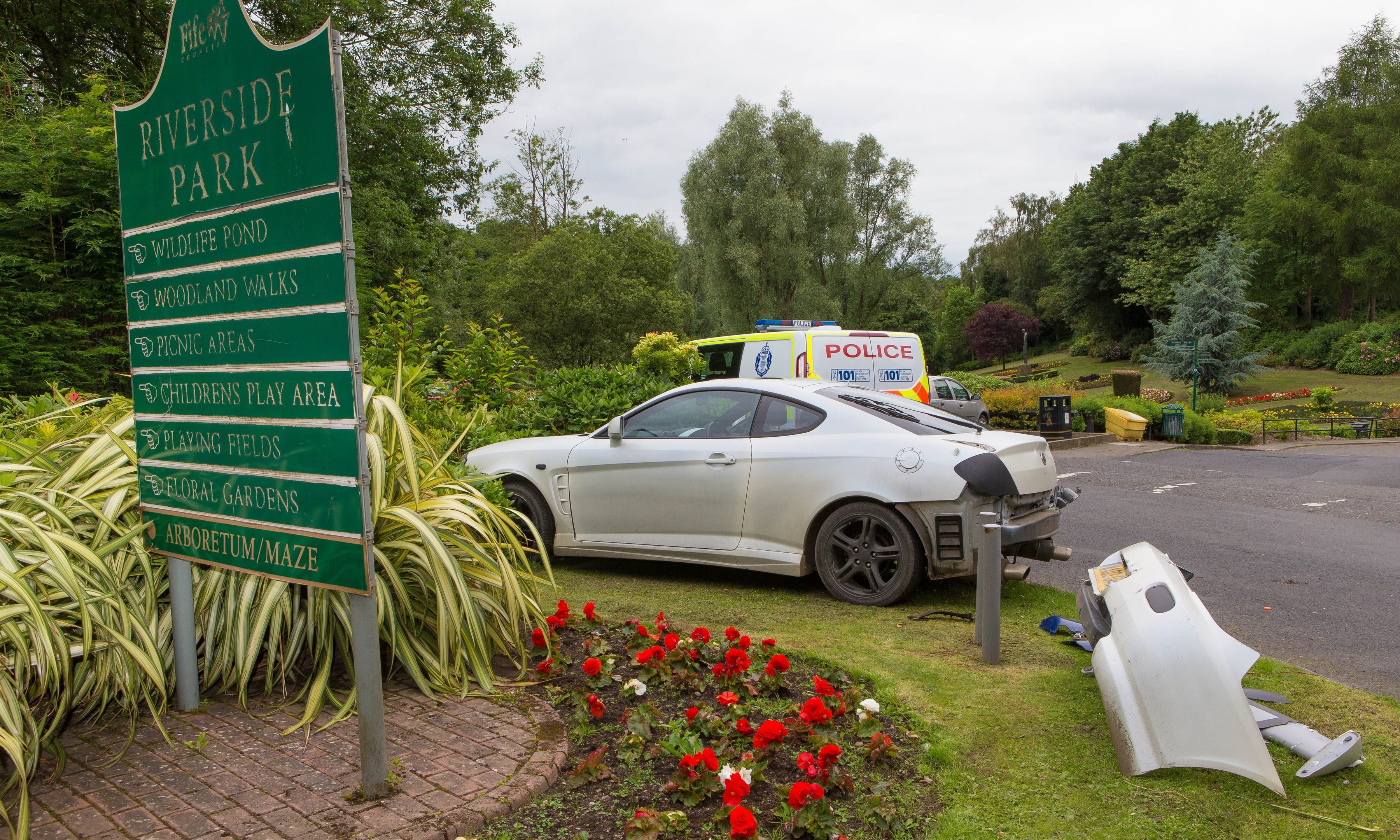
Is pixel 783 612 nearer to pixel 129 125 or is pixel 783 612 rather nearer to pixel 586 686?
pixel 586 686

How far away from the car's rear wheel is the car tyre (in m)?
2.14

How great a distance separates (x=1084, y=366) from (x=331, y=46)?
2440 inches

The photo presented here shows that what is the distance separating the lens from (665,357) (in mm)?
10344

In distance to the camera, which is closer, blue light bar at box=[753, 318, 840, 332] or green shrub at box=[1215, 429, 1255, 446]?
blue light bar at box=[753, 318, 840, 332]

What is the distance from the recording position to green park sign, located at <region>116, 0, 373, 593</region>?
9.23 ft

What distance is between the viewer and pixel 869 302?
4900 centimetres

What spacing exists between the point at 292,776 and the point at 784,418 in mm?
3919

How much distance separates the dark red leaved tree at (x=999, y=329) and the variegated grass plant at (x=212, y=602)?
2868 inches

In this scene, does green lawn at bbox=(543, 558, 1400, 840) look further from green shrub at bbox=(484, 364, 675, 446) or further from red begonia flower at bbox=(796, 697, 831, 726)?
green shrub at bbox=(484, 364, 675, 446)

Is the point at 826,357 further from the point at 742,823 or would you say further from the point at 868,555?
the point at 742,823

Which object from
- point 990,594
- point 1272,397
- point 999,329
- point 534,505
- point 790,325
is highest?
point 999,329

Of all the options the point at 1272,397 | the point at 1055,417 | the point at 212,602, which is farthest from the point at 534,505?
A: the point at 1272,397

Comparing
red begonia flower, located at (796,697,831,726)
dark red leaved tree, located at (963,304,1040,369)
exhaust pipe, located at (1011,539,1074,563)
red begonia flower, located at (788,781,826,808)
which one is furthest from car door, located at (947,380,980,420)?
dark red leaved tree, located at (963,304,1040,369)

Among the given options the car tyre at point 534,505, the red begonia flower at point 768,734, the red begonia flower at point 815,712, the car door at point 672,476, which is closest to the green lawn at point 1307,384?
the car door at point 672,476
